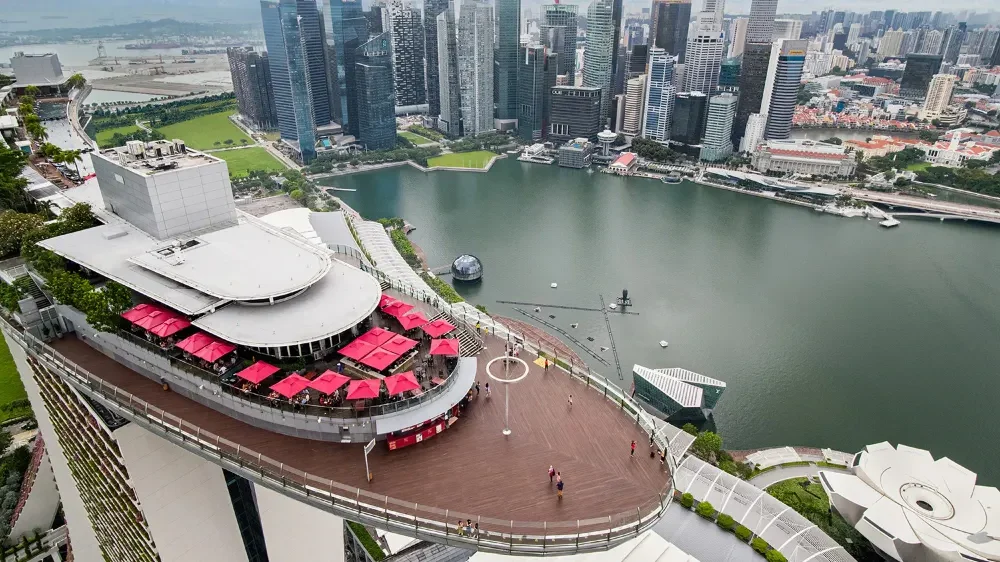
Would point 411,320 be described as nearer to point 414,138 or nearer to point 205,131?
point 414,138

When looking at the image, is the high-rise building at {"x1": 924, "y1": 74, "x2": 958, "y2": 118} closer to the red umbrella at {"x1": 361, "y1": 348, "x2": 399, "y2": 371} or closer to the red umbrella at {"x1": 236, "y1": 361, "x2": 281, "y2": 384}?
the red umbrella at {"x1": 361, "y1": 348, "x2": 399, "y2": 371}

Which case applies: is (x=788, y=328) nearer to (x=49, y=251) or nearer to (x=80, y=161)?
(x=49, y=251)

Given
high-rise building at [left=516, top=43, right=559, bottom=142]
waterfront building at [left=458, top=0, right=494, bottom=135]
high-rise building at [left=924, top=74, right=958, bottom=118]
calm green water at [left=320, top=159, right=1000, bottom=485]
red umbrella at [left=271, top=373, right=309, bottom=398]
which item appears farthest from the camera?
high-rise building at [left=924, top=74, right=958, bottom=118]

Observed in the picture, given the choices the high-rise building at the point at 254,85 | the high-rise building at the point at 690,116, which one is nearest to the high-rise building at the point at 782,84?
the high-rise building at the point at 690,116

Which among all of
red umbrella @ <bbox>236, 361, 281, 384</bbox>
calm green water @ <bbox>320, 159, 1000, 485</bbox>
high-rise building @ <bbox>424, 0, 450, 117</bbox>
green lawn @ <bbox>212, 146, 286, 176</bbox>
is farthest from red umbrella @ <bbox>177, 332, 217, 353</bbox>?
high-rise building @ <bbox>424, 0, 450, 117</bbox>

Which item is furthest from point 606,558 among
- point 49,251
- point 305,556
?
point 49,251

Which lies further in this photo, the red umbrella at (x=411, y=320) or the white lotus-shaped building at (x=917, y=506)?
the white lotus-shaped building at (x=917, y=506)

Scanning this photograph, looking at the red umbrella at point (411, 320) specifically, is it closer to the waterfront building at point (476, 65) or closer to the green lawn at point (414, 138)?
the green lawn at point (414, 138)
